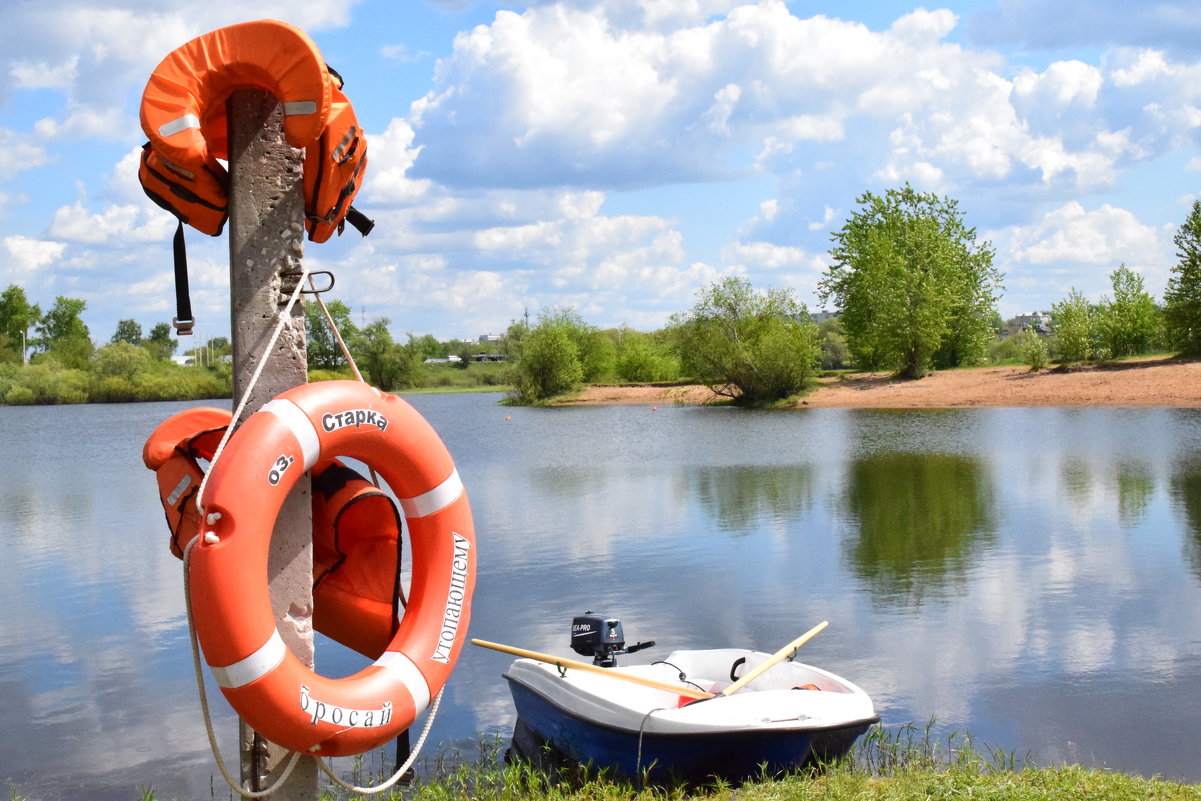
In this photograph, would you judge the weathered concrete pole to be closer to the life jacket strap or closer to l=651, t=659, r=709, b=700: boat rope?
the life jacket strap

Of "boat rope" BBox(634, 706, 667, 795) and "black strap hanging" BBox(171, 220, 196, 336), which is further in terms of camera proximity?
"boat rope" BBox(634, 706, 667, 795)

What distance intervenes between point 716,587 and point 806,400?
31916mm

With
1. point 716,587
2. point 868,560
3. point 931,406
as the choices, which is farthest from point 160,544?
point 931,406

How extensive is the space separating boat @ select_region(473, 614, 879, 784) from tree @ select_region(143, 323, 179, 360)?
260ft

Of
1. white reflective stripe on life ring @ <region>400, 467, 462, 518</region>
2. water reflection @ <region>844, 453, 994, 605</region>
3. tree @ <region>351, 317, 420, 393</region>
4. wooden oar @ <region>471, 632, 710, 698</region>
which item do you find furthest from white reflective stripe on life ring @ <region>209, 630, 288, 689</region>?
tree @ <region>351, 317, 420, 393</region>

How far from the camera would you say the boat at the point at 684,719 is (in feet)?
16.8

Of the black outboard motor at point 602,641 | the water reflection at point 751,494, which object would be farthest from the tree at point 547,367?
the black outboard motor at point 602,641

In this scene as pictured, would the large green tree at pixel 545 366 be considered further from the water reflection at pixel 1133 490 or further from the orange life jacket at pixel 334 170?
the orange life jacket at pixel 334 170

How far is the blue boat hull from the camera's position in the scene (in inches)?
201

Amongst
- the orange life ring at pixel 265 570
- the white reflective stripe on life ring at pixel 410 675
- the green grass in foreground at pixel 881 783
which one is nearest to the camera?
the orange life ring at pixel 265 570

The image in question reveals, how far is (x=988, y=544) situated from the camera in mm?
12273

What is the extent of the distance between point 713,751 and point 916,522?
934cm

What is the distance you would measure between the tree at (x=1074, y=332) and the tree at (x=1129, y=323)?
0.54 meters

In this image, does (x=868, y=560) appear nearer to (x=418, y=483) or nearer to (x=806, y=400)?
(x=418, y=483)
